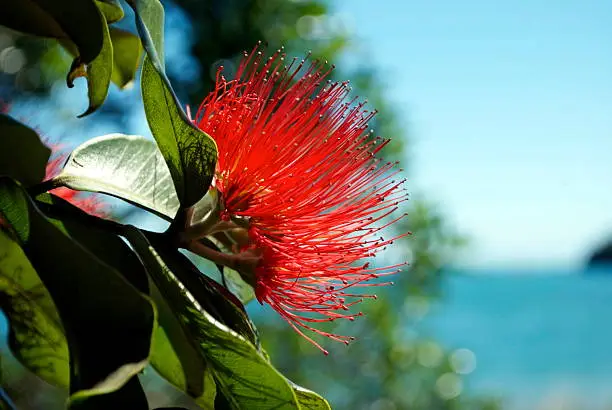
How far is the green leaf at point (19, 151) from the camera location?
A: 0.51m

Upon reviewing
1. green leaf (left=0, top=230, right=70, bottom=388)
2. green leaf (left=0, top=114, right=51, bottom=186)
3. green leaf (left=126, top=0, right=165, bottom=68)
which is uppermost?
green leaf (left=126, top=0, right=165, bottom=68)

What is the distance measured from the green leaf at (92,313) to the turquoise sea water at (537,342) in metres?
3.71

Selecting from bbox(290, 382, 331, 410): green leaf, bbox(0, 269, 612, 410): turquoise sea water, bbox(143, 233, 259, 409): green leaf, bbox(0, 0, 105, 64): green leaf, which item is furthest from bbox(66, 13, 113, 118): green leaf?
bbox(0, 269, 612, 410): turquoise sea water

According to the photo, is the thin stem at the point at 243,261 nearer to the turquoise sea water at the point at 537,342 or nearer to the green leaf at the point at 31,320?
the green leaf at the point at 31,320

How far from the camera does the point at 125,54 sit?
27.6 inches

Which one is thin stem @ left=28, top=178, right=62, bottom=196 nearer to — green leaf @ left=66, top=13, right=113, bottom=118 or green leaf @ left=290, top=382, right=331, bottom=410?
green leaf @ left=66, top=13, right=113, bottom=118

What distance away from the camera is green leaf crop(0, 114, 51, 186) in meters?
0.51

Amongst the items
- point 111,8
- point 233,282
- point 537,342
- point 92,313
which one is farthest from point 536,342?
point 92,313

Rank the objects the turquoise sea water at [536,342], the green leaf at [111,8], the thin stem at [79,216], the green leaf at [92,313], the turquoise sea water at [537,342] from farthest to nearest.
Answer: the turquoise sea water at [537,342] < the turquoise sea water at [536,342] < the green leaf at [111,8] < the thin stem at [79,216] < the green leaf at [92,313]

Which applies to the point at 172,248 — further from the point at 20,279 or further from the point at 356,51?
the point at 356,51

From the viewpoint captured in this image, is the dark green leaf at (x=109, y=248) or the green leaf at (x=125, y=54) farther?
the green leaf at (x=125, y=54)

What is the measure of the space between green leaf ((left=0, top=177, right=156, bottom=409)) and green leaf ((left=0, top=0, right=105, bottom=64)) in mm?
140

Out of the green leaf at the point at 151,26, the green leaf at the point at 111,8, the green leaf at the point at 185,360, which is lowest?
the green leaf at the point at 185,360

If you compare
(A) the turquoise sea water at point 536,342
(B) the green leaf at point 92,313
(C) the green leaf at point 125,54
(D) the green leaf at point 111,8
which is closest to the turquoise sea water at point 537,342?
(A) the turquoise sea water at point 536,342
